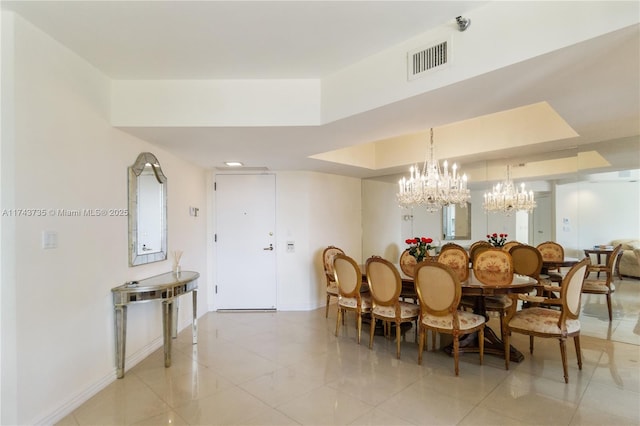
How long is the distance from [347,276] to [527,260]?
221 centimetres

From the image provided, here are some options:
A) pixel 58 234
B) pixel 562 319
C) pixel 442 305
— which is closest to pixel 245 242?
pixel 58 234

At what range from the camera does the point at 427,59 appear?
204cm

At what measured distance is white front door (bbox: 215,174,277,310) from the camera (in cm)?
496

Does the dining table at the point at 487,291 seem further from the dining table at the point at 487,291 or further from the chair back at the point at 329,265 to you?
the chair back at the point at 329,265

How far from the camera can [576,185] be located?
384cm

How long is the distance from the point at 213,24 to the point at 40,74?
1206mm

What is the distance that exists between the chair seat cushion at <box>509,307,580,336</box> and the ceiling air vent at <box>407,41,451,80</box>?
7.66 ft

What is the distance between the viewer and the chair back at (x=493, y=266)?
3.28m

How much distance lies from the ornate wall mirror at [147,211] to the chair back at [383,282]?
2.30 meters

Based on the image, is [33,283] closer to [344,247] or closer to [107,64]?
[107,64]

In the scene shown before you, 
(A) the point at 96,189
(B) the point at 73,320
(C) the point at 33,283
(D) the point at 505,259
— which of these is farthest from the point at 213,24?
(D) the point at 505,259

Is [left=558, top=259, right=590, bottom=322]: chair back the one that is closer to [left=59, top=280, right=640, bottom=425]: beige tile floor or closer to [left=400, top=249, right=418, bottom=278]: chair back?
[left=59, top=280, right=640, bottom=425]: beige tile floor

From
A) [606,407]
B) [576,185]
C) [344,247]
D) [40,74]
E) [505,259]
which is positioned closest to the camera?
[40,74]

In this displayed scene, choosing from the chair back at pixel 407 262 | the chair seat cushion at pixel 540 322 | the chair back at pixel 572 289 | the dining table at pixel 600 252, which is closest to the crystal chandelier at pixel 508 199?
the dining table at pixel 600 252
